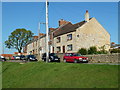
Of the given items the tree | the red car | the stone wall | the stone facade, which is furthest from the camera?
the tree

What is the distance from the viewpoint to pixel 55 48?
53781 mm

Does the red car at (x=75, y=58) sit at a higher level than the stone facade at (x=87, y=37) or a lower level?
lower

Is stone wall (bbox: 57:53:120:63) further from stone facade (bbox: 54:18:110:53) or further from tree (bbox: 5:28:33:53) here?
tree (bbox: 5:28:33:53)

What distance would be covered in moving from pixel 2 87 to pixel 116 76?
816 centimetres

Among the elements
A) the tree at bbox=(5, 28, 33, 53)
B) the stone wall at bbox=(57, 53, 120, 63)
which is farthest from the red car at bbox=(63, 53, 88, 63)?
the tree at bbox=(5, 28, 33, 53)

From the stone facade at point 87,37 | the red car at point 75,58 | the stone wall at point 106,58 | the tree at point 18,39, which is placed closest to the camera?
the red car at point 75,58

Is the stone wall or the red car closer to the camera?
the red car

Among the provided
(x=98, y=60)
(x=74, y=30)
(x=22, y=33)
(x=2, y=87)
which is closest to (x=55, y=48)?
(x=74, y=30)

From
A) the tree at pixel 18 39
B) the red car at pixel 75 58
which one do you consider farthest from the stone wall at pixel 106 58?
the tree at pixel 18 39

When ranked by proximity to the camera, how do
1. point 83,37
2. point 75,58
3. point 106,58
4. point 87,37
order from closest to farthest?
point 75,58, point 106,58, point 83,37, point 87,37

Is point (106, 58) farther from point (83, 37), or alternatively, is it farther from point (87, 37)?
point (87, 37)

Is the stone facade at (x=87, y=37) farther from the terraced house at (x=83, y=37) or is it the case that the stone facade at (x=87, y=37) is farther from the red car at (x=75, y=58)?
the red car at (x=75, y=58)

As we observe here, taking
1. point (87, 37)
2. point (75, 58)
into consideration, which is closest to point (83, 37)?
point (87, 37)

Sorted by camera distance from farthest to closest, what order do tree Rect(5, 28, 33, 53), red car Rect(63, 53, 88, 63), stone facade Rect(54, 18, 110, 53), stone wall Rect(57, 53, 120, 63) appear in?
tree Rect(5, 28, 33, 53)
stone facade Rect(54, 18, 110, 53)
stone wall Rect(57, 53, 120, 63)
red car Rect(63, 53, 88, 63)
